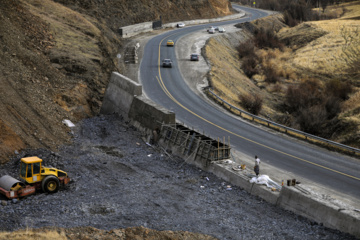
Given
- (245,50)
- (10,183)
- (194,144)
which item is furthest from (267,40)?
(10,183)

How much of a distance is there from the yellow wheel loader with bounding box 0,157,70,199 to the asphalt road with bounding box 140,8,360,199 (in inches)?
584

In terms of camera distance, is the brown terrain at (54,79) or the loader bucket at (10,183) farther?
the brown terrain at (54,79)

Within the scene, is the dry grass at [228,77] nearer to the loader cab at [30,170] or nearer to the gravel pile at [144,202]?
the gravel pile at [144,202]

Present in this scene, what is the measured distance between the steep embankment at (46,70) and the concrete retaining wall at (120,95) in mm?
1443

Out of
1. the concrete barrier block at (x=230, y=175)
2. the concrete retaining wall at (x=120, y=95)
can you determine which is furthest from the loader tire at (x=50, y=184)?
the concrete retaining wall at (x=120, y=95)

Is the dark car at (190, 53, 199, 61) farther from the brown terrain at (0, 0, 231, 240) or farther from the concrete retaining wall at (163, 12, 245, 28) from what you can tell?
the concrete retaining wall at (163, 12, 245, 28)

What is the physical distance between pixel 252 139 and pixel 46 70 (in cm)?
1900

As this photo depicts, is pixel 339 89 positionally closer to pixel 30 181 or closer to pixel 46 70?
pixel 46 70

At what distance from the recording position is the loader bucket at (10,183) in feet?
62.0

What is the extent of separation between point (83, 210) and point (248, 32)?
80857 mm

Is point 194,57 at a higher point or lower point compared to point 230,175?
higher

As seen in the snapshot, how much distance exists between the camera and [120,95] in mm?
35531

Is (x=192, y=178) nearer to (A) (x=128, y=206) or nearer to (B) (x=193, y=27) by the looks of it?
(A) (x=128, y=206)

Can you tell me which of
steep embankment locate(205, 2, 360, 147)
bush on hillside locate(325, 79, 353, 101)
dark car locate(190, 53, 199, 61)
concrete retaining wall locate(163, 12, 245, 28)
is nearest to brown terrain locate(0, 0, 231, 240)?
dark car locate(190, 53, 199, 61)
